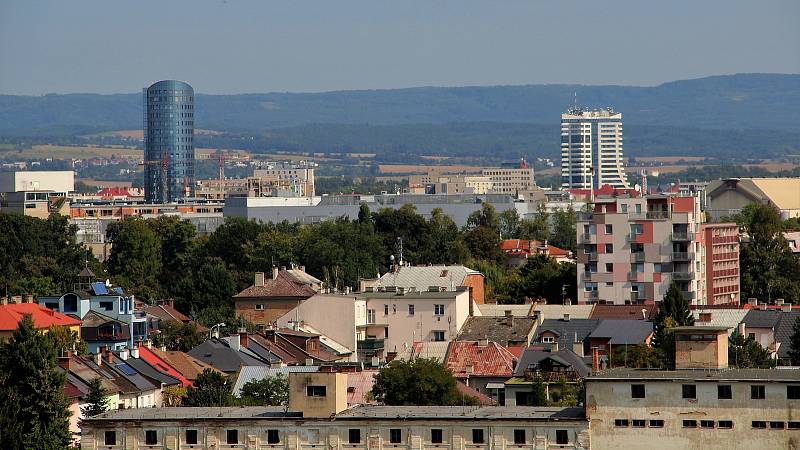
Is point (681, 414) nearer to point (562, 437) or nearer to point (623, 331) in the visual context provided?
point (562, 437)

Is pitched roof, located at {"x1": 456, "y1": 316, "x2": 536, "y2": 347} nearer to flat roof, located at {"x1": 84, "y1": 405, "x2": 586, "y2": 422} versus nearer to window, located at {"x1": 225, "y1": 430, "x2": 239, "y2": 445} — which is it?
flat roof, located at {"x1": 84, "y1": 405, "x2": 586, "y2": 422}

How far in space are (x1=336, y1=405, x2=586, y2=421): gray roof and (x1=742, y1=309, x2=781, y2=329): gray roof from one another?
34591 mm

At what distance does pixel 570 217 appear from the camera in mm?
171250

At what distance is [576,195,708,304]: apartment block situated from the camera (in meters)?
104

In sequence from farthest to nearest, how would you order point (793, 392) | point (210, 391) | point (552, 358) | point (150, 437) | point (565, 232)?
point (565, 232), point (552, 358), point (210, 391), point (150, 437), point (793, 392)

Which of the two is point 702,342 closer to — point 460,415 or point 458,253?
point 460,415

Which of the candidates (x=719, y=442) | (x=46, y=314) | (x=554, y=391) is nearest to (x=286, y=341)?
(x=46, y=314)

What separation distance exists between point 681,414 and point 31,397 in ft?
59.9

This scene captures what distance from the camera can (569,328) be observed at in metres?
83.8

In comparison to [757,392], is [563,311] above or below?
below

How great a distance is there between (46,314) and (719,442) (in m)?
41.5

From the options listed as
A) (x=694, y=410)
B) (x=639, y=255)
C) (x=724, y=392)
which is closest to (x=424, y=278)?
(x=639, y=255)

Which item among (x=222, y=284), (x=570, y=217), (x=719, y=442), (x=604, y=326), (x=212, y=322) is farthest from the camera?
(x=570, y=217)

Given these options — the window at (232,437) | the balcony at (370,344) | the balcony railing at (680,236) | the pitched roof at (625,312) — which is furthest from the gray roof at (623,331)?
the window at (232,437)
